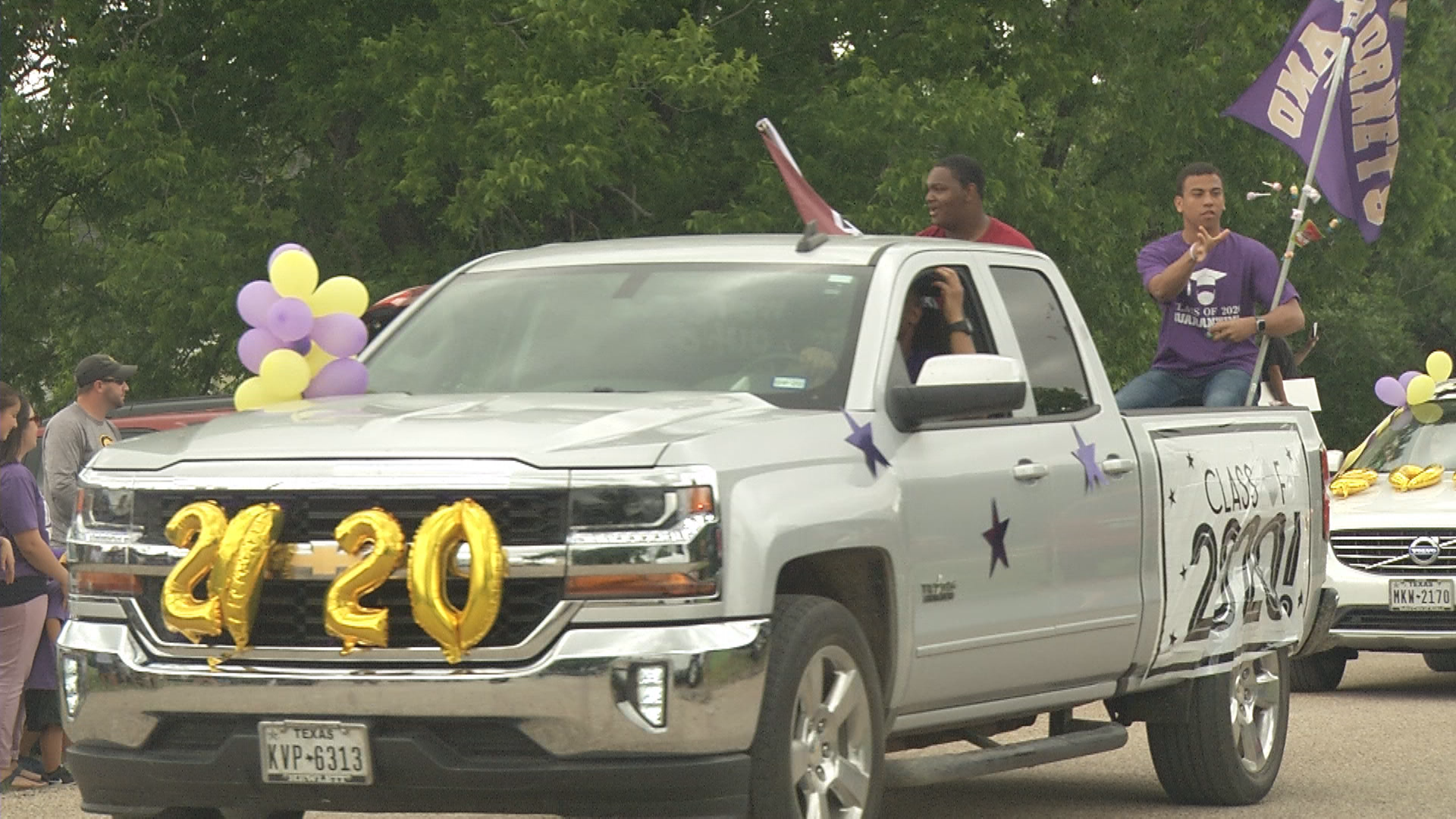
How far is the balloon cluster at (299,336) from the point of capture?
782 cm

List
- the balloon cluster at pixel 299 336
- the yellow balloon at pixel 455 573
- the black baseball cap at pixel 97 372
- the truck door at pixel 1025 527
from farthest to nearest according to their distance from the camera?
the black baseball cap at pixel 97 372, the balloon cluster at pixel 299 336, the truck door at pixel 1025 527, the yellow balloon at pixel 455 573


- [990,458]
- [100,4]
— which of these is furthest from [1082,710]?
[100,4]

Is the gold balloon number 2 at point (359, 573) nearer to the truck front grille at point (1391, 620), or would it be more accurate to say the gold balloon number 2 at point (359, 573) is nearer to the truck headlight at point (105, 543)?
the truck headlight at point (105, 543)

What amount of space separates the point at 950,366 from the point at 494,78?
61.2ft

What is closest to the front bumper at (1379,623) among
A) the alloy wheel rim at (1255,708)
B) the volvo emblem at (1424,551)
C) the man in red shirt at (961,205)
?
the volvo emblem at (1424,551)

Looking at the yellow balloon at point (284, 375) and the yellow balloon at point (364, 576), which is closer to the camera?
the yellow balloon at point (364, 576)

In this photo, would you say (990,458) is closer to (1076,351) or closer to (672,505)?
(1076,351)

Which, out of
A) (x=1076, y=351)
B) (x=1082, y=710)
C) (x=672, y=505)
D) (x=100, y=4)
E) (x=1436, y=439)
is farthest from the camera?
(x=100, y=4)

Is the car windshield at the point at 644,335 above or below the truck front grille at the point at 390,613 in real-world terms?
above

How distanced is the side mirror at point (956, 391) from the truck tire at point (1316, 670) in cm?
804

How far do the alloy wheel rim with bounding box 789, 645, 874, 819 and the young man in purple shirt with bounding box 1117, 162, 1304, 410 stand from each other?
480 cm

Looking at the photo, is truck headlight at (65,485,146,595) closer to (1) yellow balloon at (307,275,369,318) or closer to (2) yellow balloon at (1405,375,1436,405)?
(1) yellow balloon at (307,275,369,318)

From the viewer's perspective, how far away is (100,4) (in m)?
27.8

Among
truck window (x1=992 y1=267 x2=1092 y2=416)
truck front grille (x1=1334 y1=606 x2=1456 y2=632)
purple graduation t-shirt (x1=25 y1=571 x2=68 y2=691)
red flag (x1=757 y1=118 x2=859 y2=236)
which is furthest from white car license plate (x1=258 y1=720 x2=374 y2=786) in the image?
Result: truck front grille (x1=1334 y1=606 x2=1456 y2=632)
